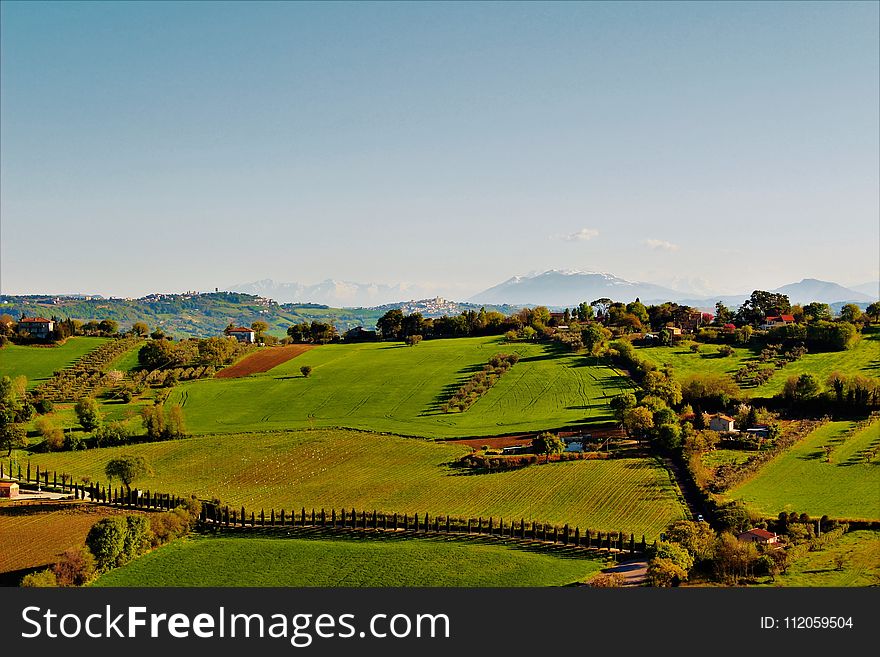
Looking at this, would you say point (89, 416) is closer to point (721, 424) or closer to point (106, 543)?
point (106, 543)

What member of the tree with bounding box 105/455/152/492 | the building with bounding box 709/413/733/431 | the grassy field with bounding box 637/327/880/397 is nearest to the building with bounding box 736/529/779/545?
the building with bounding box 709/413/733/431

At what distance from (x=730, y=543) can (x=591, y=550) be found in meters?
9.70

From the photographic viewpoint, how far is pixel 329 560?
50219 millimetres

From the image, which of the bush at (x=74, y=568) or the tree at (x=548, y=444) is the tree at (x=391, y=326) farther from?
the bush at (x=74, y=568)

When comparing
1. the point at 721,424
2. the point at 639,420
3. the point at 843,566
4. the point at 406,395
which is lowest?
the point at 843,566

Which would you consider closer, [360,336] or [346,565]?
[346,565]

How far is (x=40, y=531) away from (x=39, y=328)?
369ft

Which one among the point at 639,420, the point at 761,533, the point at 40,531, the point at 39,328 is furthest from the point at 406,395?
the point at 39,328

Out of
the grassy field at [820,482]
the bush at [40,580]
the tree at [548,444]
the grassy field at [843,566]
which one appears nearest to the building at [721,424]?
the grassy field at [820,482]

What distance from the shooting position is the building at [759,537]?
48969 millimetres

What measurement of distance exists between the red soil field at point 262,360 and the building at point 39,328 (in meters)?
46.3

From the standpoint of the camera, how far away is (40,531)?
56.5 meters

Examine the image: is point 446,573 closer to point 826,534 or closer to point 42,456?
point 826,534

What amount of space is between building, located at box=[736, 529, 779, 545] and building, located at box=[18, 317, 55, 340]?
145 metres
